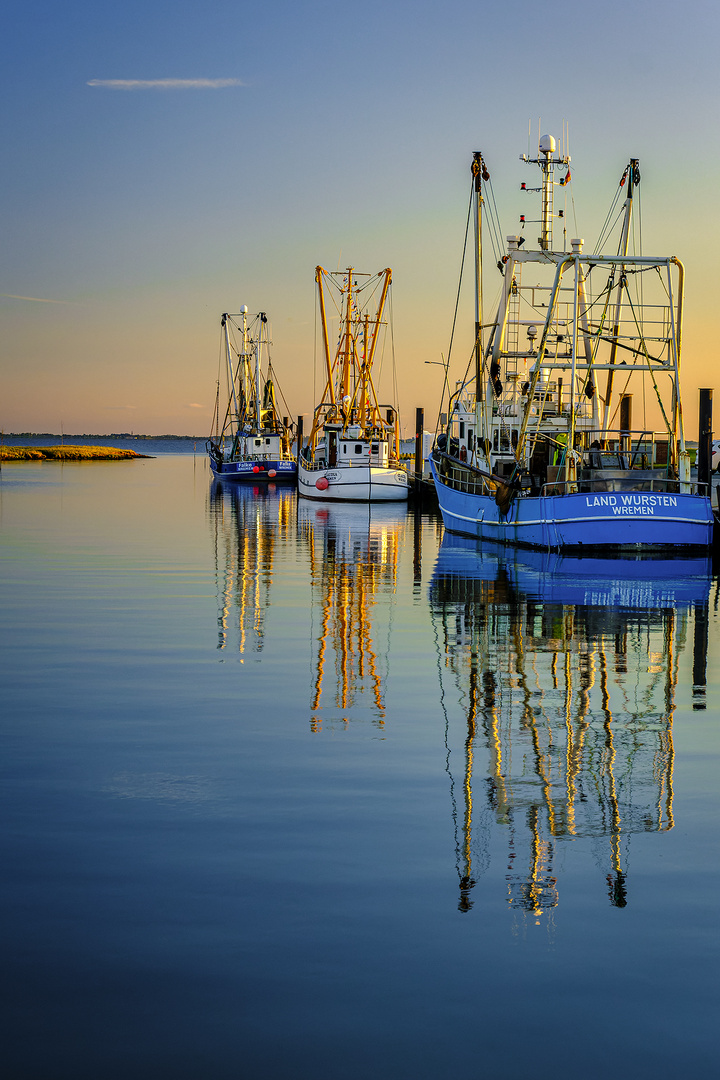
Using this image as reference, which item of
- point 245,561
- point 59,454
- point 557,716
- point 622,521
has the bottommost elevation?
point 245,561

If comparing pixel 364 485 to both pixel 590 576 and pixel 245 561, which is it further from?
pixel 590 576

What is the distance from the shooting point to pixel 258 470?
91.4 meters

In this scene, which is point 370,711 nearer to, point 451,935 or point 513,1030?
point 451,935

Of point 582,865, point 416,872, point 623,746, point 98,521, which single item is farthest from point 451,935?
point 98,521

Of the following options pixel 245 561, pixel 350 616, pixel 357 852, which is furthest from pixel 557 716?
pixel 245 561

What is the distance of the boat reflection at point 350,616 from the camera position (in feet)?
38.0

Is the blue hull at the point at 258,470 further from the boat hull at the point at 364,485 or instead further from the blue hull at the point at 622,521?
the blue hull at the point at 622,521

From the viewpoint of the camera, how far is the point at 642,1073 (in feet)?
14.5

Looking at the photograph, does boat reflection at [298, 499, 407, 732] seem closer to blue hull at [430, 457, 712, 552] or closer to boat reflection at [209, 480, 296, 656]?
boat reflection at [209, 480, 296, 656]

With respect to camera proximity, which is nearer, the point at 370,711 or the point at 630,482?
the point at 370,711

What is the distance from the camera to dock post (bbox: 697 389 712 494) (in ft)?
121

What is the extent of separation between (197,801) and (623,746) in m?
3.68

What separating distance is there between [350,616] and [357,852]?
11.3 meters

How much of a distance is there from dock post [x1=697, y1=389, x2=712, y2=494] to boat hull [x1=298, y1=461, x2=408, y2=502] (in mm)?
26227
